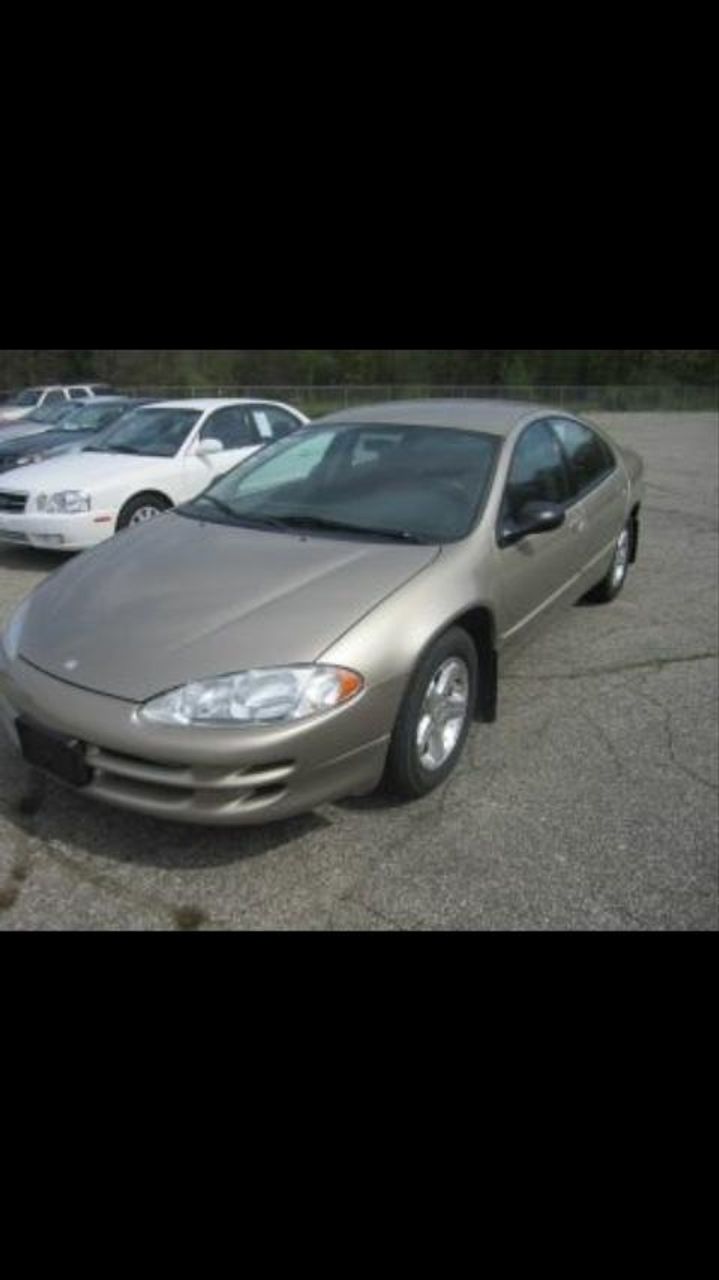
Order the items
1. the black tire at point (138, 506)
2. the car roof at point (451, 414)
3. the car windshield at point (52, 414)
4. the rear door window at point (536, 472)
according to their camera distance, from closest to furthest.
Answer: the rear door window at point (536, 472), the car roof at point (451, 414), the black tire at point (138, 506), the car windshield at point (52, 414)

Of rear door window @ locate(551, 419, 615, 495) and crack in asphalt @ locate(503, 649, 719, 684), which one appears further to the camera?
rear door window @ locate(551, 419, 615, 495)

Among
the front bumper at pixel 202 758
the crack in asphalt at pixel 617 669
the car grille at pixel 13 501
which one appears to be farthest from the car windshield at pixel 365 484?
the car grille at pixel 13 501

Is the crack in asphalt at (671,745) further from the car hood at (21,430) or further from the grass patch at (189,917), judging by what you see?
the car hood at (21,430)

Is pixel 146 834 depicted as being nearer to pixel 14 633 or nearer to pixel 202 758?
pixel 202 758

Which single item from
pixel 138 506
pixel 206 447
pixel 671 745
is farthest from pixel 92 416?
pixel 671 745

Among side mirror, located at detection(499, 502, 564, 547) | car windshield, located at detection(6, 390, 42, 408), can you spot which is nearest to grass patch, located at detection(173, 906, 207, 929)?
side mirror, located at detection(499, 502, 564, 547)

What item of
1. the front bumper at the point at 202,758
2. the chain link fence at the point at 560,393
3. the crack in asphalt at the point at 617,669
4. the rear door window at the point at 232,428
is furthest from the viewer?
the chain link fence at the point at 560,393

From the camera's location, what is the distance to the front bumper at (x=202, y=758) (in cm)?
255

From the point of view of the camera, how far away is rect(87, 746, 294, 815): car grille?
258 cm

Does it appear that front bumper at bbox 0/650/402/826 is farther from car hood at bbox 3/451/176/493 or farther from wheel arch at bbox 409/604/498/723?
car hood at bbox 3/451/176/493

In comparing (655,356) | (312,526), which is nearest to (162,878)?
(312,526)

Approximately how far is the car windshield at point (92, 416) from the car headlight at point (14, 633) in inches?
382

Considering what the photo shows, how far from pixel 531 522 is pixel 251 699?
1.72 m

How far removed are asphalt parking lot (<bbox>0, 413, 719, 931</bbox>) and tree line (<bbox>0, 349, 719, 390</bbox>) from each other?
33526mm
